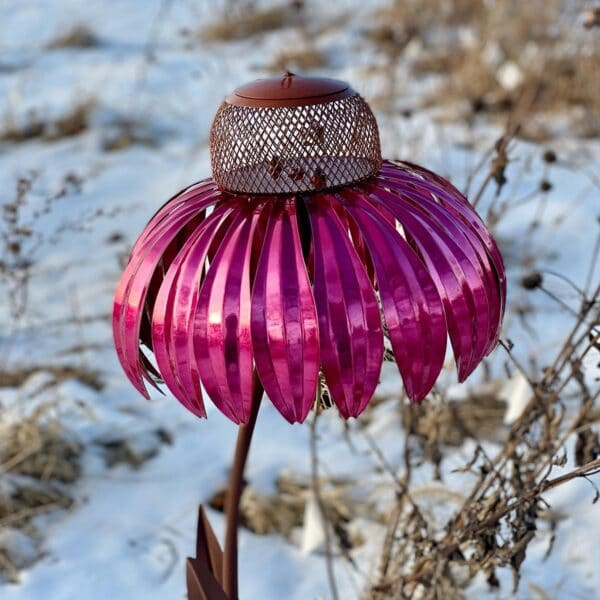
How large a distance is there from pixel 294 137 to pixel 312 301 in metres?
0.21

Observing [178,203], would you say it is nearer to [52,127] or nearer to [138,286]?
[138,286]

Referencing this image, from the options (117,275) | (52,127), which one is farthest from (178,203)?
(52,127)

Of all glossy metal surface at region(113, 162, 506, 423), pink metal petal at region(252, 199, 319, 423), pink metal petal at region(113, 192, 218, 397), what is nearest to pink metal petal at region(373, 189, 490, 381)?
glossy metal surface at region(113, 162, 506, 423)

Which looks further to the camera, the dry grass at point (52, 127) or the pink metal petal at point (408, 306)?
the dry grass at point (52, 127)

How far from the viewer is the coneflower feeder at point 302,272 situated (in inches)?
33.4

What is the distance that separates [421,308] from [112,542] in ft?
4.48

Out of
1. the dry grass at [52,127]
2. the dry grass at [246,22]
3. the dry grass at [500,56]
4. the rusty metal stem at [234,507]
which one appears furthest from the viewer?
the dry grass at [246,22]

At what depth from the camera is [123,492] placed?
2.14 metres

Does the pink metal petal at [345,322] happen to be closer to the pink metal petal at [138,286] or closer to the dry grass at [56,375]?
the pink metal petal at [138,286]

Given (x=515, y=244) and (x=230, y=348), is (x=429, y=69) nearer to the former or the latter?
(x=515, y=244)

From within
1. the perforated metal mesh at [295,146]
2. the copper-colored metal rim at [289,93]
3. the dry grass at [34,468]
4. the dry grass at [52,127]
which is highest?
the copper-colored metal rim at [289,93]

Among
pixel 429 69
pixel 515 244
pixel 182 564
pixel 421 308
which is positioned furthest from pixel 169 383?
pixel 429 69

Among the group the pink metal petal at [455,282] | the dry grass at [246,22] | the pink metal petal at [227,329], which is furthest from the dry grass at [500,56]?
the pink metal petal at [227,329]

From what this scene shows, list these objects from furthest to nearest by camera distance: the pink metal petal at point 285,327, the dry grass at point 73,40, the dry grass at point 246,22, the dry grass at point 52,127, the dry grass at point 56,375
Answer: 1. the dry grass at point 246,22
2. the dry grass at point 73,40
3. the dry grass at point 52,127
4. the dry grass at point 56,375
5. the pink metal petal at point 285,327
